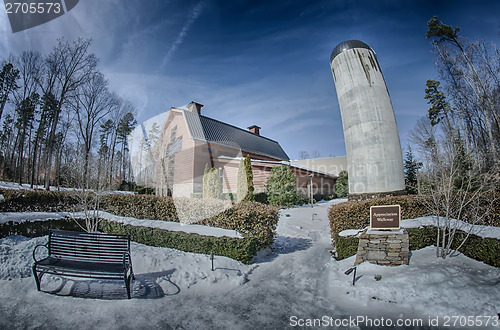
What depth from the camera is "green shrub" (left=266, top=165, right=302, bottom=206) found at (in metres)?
15.4

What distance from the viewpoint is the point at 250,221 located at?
5699 mm

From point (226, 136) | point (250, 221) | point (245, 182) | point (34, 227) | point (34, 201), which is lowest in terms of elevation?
point (34, 227)

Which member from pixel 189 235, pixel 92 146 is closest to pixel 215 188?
pixel 189 235

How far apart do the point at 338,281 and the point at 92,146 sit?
2537cm

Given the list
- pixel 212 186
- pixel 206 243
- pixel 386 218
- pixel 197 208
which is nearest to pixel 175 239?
pixel 206 243

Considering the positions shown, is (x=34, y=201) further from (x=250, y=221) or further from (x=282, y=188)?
(x=282, y=188)

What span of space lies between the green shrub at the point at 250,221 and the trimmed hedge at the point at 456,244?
5.69ft

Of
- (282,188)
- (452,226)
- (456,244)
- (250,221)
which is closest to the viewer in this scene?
(456,244)

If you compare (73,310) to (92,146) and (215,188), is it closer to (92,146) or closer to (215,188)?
(215,188)

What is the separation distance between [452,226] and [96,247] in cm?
712

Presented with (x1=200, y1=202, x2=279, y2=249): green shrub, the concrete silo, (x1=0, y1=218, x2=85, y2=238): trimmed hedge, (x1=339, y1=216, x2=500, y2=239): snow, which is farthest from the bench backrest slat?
the concrete silo

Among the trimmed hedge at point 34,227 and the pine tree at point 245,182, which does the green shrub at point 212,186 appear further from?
the trimmed hedge at point 34,227

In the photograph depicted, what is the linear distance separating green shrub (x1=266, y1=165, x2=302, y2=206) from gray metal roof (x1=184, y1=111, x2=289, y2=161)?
16.6 feet

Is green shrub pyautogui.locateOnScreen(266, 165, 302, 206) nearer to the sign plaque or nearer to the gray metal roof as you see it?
the gray metal roof
